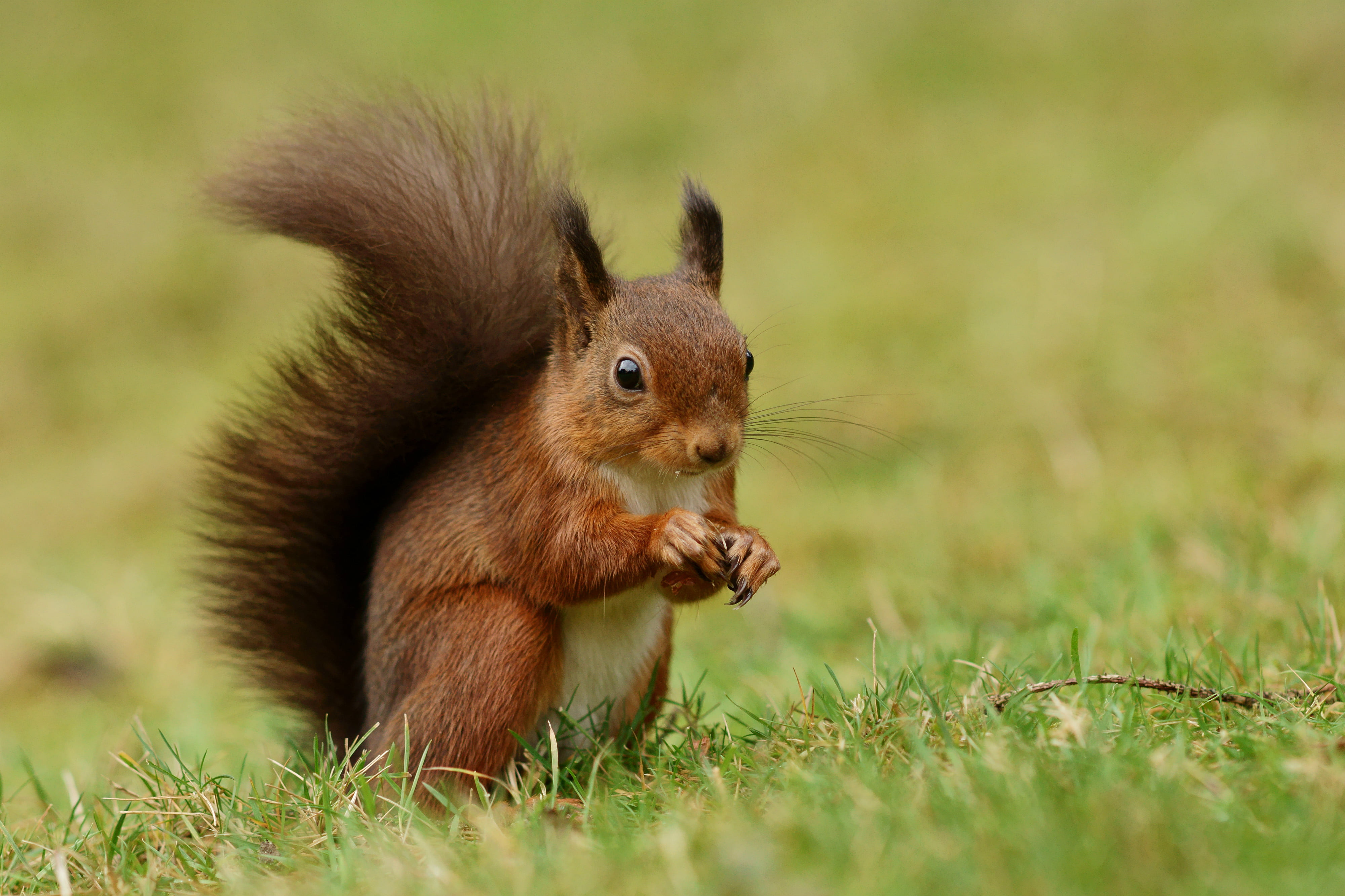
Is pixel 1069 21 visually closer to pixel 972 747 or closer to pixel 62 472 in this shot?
pixel 62 472

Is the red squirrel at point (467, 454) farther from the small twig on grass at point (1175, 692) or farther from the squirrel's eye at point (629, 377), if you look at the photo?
the small twig on grass at point (1175, 692)

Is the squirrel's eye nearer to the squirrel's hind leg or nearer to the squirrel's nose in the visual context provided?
the squirrel's nose

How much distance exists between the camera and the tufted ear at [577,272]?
82.3 inches

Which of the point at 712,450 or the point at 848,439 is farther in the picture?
the point at 848,439

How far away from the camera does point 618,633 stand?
2.16m

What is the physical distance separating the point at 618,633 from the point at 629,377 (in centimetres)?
46

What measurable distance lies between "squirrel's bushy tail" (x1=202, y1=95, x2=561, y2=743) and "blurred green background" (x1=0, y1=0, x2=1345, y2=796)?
17 centimetres

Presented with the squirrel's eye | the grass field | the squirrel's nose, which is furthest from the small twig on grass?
the squirrel's eye

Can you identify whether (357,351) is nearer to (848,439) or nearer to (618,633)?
(618,633)

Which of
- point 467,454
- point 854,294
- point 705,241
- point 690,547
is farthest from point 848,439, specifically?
point 690,547

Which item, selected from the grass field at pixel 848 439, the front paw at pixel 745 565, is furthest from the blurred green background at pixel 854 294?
the front paw at pixel 745 565

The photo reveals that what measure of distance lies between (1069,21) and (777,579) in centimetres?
457

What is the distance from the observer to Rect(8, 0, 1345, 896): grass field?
149cm

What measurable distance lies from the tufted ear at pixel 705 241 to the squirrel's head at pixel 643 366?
0.32ft
